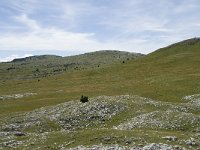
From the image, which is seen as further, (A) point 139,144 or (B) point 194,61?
(B) point 194,61

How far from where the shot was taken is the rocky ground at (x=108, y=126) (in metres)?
33.7

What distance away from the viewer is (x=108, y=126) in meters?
46.9

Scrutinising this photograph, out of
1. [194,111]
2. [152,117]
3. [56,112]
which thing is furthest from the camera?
[56,112]

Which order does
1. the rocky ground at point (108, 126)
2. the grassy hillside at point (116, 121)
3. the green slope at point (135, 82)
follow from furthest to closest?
the green slope at point (135, 82), the grassy hillside at point (116, 121), the rocky ground at point (108, 126)

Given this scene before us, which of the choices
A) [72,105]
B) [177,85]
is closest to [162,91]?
[177,85]

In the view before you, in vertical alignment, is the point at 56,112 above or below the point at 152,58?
below

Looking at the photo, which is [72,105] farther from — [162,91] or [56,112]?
[162,91]

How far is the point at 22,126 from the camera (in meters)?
48.1

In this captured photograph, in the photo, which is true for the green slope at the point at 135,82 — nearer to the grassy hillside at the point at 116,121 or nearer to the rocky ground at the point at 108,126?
the grassy hillside at the point at 116,121

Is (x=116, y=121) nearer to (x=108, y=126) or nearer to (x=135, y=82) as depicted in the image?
(x=108, y=126)

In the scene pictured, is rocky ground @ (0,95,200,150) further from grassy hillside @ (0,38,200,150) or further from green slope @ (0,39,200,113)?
green slope @ (0,39,200,113)

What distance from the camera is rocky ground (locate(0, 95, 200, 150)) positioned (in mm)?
33719

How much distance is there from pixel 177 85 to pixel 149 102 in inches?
980

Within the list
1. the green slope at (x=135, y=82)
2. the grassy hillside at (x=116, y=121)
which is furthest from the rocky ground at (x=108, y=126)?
the green slope at (x=135, y=82)
